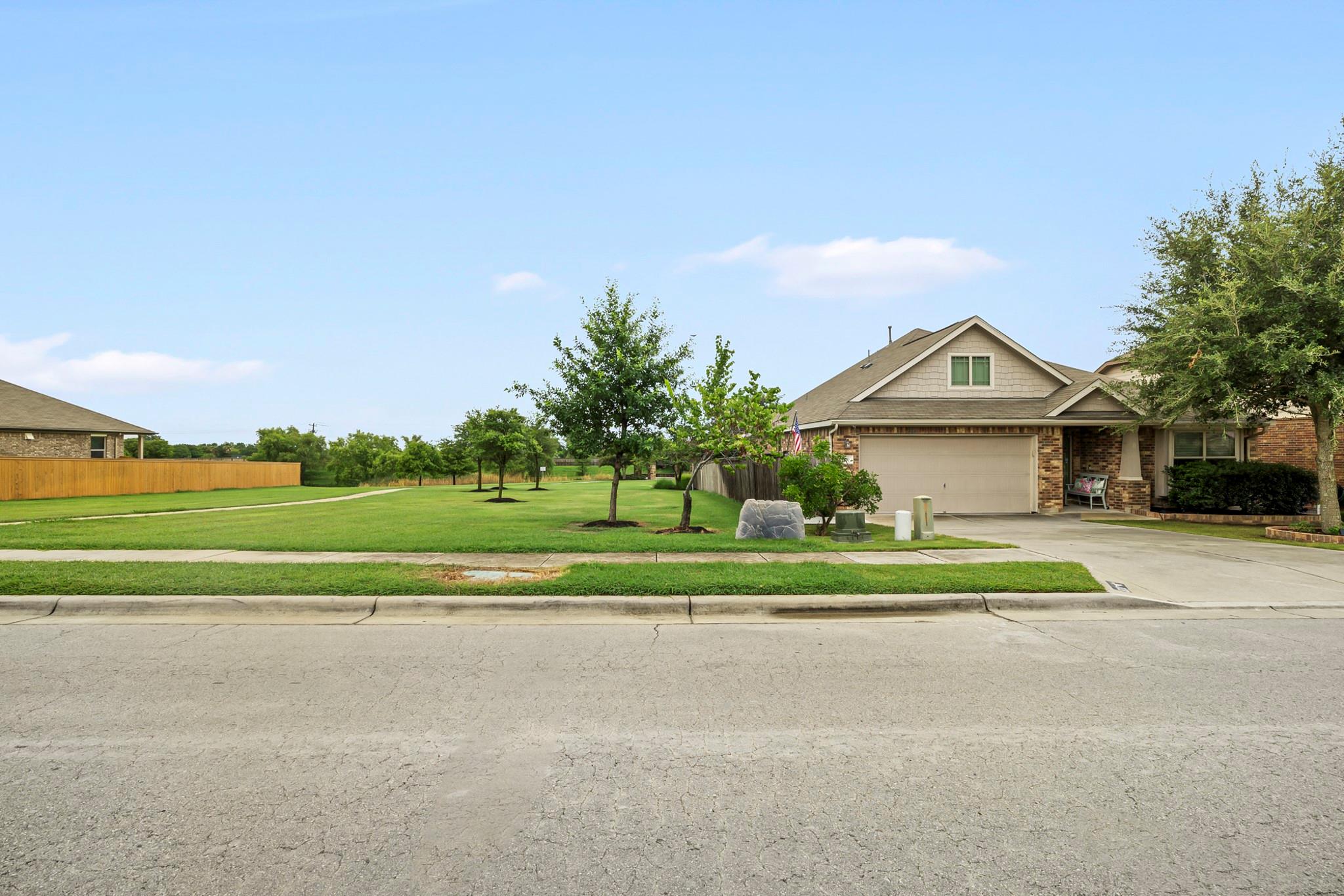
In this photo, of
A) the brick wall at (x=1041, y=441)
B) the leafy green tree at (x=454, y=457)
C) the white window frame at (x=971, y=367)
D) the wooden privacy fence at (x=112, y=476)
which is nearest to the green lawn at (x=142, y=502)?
the wooden privacy fence at (x=112, y=476)

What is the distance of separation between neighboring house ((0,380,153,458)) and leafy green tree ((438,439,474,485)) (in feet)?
49.5

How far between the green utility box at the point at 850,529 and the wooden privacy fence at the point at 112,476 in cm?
3155

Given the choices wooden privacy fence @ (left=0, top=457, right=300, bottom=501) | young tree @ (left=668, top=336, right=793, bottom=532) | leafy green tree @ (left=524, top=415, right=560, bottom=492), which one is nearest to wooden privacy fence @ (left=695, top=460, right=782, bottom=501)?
young tree @ (left=668, top=336, right=793, bottom=532)

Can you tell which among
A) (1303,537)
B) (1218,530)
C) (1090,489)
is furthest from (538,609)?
(1090,489)

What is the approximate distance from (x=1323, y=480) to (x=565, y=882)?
745 inches

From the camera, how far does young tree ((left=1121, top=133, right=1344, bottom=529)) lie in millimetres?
14211

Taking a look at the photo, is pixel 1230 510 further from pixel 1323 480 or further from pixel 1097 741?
pixel 1097 741

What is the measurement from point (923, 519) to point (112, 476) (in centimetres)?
3459

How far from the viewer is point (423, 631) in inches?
270

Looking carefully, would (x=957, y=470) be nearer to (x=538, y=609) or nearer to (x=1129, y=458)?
(x=1129, y=458)

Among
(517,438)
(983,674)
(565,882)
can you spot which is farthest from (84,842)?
(517,438)

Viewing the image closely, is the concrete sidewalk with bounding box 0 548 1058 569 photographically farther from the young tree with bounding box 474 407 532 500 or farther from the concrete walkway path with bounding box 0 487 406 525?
the young tree with bounding box 474 407 532 500

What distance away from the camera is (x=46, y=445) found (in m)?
33.6

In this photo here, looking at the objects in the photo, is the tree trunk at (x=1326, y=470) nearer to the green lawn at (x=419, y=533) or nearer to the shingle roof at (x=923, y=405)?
the shingle roof at (x=923, y=405)
